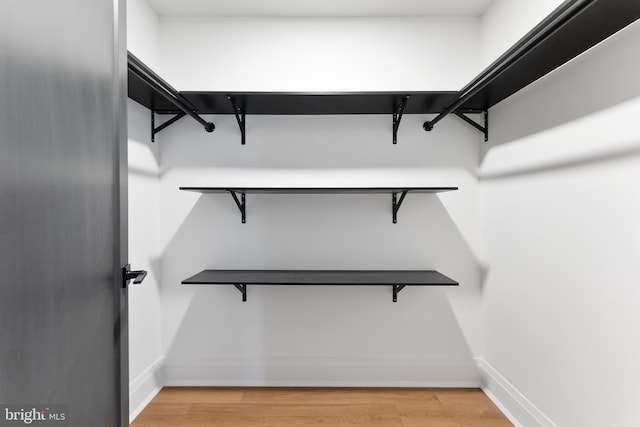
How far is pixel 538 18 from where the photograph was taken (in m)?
1.39

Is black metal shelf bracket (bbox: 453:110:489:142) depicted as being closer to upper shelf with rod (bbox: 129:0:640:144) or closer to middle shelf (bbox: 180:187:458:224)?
upper shelf with rod (bbox: 129:0:640:144)

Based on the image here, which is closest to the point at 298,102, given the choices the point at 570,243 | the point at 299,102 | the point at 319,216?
the point at 299,102

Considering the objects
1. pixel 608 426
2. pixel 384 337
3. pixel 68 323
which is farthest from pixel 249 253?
pixel 608 426

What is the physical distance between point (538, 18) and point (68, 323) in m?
2.05

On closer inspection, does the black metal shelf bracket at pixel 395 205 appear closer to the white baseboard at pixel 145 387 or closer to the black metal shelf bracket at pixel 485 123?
the black metal shelf bracket at pixel 485 123

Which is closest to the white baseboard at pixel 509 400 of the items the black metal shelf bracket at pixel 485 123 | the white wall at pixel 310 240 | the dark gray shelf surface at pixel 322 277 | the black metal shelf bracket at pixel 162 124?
the white wall at pixel 310 240

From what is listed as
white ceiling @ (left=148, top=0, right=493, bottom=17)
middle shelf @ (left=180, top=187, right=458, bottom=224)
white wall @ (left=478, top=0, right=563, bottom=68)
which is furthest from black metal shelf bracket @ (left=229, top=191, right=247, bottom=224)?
white wall @ (left=478, top=0, right=563, bottom=68)

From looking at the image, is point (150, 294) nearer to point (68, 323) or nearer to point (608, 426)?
point (68, 323)

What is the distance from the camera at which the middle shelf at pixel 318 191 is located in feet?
5.37

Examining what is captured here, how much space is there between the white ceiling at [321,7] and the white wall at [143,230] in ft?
0.71

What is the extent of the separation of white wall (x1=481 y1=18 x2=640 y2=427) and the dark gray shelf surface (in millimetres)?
398

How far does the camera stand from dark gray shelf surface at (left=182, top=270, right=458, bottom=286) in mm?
1657

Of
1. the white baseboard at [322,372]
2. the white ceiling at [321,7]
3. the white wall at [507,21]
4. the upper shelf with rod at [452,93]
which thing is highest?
the white ceiling at [321,7]

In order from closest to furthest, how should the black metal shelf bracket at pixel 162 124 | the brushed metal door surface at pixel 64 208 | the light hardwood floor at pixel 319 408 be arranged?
the brushed metal door surface at pixel 64 208
the light hardwood floor at pixel 319 408
the black metal shelf bracket at pixel 162 124
